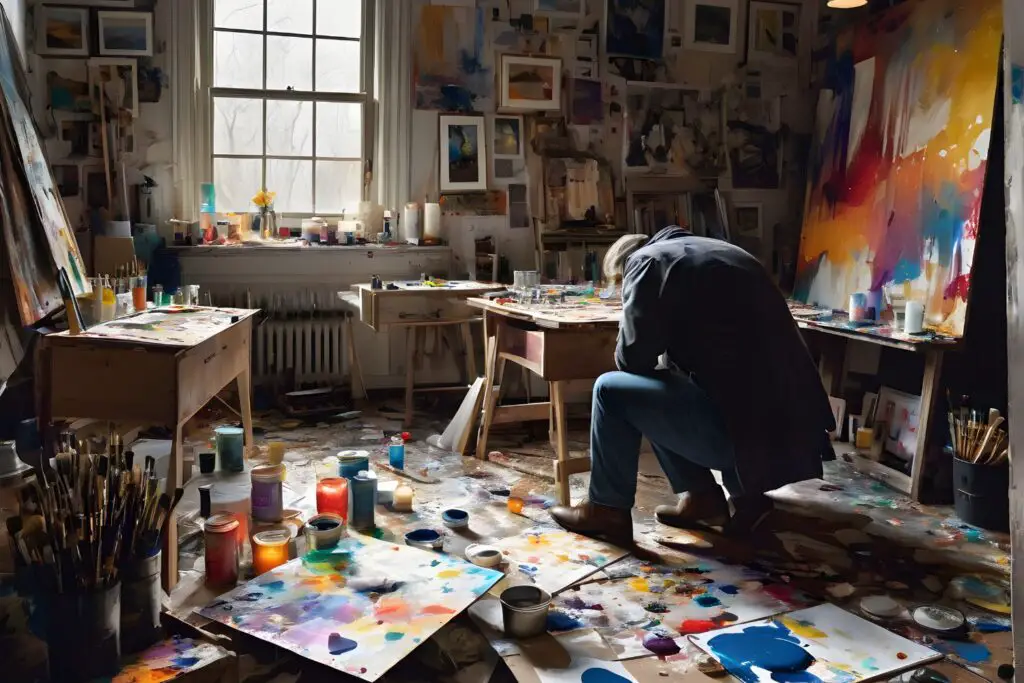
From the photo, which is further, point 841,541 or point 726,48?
point 726,48

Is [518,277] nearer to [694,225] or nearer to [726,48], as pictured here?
[694,225]

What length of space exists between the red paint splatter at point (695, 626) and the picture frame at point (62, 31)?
14.4ft

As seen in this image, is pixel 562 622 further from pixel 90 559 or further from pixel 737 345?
pixel 90 559

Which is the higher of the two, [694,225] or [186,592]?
[694,225]

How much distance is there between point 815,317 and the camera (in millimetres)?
4250

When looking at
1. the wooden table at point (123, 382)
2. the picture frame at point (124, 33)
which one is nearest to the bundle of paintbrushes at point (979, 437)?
the wooden table at point (123, 382)

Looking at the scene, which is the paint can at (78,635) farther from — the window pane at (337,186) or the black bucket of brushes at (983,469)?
the window pane at (337,186)

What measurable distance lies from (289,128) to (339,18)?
2.41 ft

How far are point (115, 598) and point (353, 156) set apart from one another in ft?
12.8

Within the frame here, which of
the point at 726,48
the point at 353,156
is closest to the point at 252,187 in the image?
the point at 353,156

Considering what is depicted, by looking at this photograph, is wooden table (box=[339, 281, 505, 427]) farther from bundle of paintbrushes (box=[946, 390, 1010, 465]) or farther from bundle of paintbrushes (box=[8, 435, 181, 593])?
bundle of paintbrushes (box=[8, 435, 181, 593])

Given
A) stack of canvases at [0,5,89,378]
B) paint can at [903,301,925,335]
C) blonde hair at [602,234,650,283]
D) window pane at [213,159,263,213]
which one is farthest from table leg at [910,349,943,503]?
window pane at [213,159,263,213]

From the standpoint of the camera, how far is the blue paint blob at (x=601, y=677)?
2.06m

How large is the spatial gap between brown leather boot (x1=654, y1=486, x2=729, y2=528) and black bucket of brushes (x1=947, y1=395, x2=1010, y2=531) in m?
0.93
